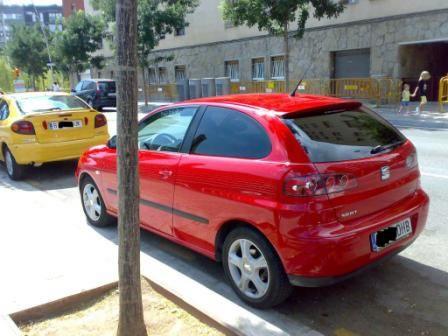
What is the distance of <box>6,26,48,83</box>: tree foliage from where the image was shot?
44125 millimetres

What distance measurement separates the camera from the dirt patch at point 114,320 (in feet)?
10.7

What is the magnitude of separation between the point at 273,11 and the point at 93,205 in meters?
14.4

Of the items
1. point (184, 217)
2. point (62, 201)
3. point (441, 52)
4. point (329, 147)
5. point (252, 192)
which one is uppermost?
point (441, 52)

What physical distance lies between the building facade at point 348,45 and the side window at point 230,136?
1699 cm

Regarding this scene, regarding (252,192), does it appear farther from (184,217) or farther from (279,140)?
(184,217)

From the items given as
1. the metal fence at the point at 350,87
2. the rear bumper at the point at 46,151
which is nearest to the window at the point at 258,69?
the metal fence at the point at 350,87

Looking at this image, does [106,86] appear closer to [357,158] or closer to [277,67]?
[277,67]

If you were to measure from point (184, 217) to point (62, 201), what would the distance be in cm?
355

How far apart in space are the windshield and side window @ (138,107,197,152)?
4.32 metres

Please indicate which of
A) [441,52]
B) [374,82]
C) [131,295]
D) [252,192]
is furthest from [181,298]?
[441,52]

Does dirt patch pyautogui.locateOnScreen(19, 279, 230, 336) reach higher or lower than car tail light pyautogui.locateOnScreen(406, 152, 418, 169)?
lower

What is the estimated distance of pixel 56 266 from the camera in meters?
4.50

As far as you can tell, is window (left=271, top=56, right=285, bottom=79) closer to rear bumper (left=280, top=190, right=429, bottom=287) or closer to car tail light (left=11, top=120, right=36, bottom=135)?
car tail light (left=11, top=120, right=36, bottom=135)

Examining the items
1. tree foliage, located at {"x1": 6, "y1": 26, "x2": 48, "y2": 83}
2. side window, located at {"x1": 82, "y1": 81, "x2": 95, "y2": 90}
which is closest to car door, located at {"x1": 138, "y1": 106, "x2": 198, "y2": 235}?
side window, located at {"x1": 82, "y1": 81, "x2": 95, "y2": 90}
